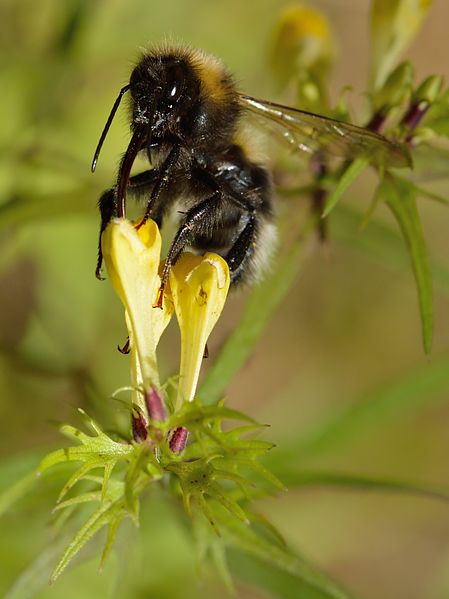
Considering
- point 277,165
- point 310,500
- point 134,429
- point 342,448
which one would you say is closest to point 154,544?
point 342,448

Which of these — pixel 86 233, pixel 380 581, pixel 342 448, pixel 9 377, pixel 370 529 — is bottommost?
pixel 380 581

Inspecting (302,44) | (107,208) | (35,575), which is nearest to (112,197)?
(107,208)

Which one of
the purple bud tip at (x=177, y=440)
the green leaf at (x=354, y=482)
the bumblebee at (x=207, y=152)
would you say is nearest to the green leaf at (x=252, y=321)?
the bumblebee at (x=207, y=152)

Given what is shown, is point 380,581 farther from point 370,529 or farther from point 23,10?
point 23,10

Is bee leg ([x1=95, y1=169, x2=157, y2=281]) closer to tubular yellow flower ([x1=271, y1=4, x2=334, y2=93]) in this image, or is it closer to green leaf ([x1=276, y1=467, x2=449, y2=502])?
green leaf ([x1=276, y1=467, x2=449, y2=502])

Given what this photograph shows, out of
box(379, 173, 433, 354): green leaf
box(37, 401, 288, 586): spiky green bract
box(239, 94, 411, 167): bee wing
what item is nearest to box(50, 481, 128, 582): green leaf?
box(37, 401, 288, 586): spiky green bract

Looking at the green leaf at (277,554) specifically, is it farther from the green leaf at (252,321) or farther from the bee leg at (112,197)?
the bee leg at (112,197)

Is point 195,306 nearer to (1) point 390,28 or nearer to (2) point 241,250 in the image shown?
(2) point 241,250
